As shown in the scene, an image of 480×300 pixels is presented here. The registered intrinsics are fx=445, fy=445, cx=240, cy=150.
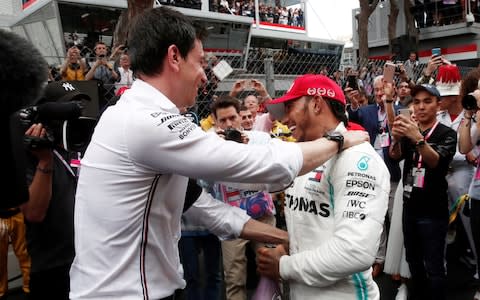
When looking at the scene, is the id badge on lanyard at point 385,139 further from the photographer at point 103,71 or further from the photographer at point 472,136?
the photographer at point 103,71

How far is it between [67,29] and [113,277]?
1465 centimetres

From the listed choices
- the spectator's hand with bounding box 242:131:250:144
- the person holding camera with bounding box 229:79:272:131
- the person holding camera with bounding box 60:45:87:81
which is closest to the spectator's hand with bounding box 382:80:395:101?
the person holding camera with bounding box 229:79:272:131

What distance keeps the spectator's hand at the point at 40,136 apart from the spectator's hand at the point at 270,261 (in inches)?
42.8

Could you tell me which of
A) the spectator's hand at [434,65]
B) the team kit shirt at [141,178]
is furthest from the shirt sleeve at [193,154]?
the spectator's hand at [434,65]

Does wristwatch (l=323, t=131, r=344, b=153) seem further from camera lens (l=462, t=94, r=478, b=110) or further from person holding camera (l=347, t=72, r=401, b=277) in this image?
A: person holding camera (l=347, t=72, r=401, b=277)

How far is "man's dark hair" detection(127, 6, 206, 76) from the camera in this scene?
1.49 meters

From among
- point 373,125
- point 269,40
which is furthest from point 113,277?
point 269,40

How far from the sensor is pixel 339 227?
1.68 metres

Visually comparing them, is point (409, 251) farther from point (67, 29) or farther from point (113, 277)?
point (67, 29)

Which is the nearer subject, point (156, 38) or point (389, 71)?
point (156, 38)

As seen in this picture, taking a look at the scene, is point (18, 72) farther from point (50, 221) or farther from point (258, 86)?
point (258, 86)

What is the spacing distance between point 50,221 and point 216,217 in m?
1.00

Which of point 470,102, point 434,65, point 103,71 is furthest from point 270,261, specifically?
point 103,71

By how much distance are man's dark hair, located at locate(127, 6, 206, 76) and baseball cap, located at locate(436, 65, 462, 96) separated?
3693 millimetres
